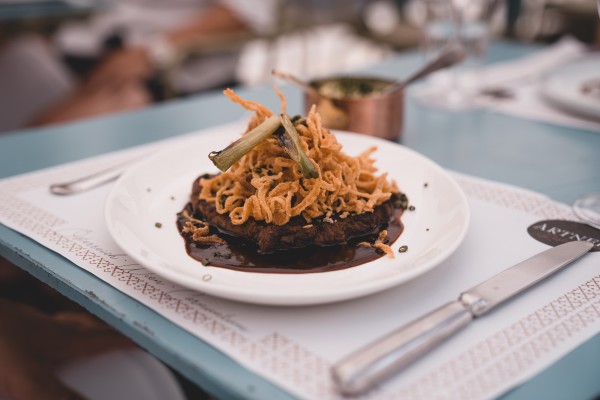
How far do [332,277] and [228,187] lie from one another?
301 mm

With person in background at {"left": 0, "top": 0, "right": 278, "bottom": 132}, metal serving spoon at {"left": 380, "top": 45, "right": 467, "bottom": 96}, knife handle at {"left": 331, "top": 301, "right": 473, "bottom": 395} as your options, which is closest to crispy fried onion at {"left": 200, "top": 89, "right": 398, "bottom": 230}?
knife handle at {"left": 331, "top": 301, "right": 473, "bottom": 395}

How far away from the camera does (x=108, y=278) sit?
35.5 inches

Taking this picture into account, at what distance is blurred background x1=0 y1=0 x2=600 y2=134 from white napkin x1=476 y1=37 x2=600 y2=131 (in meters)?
0.57

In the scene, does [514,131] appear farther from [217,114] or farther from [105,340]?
[105,340]

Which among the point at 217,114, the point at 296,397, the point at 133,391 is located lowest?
the point at 133,391

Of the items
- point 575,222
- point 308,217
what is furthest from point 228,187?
point 575,222

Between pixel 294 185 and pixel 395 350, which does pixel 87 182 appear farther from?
pixel 395 350

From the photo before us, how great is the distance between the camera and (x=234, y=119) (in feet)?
5.62

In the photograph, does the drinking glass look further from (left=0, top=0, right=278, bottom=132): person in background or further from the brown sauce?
(left=0, top=0, right=278, bottom=132): person in background

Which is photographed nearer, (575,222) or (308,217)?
(308,217)

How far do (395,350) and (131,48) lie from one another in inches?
128

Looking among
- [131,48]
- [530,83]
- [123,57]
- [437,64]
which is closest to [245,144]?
[437,64]

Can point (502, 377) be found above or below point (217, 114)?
above

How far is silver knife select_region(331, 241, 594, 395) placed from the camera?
640mm
